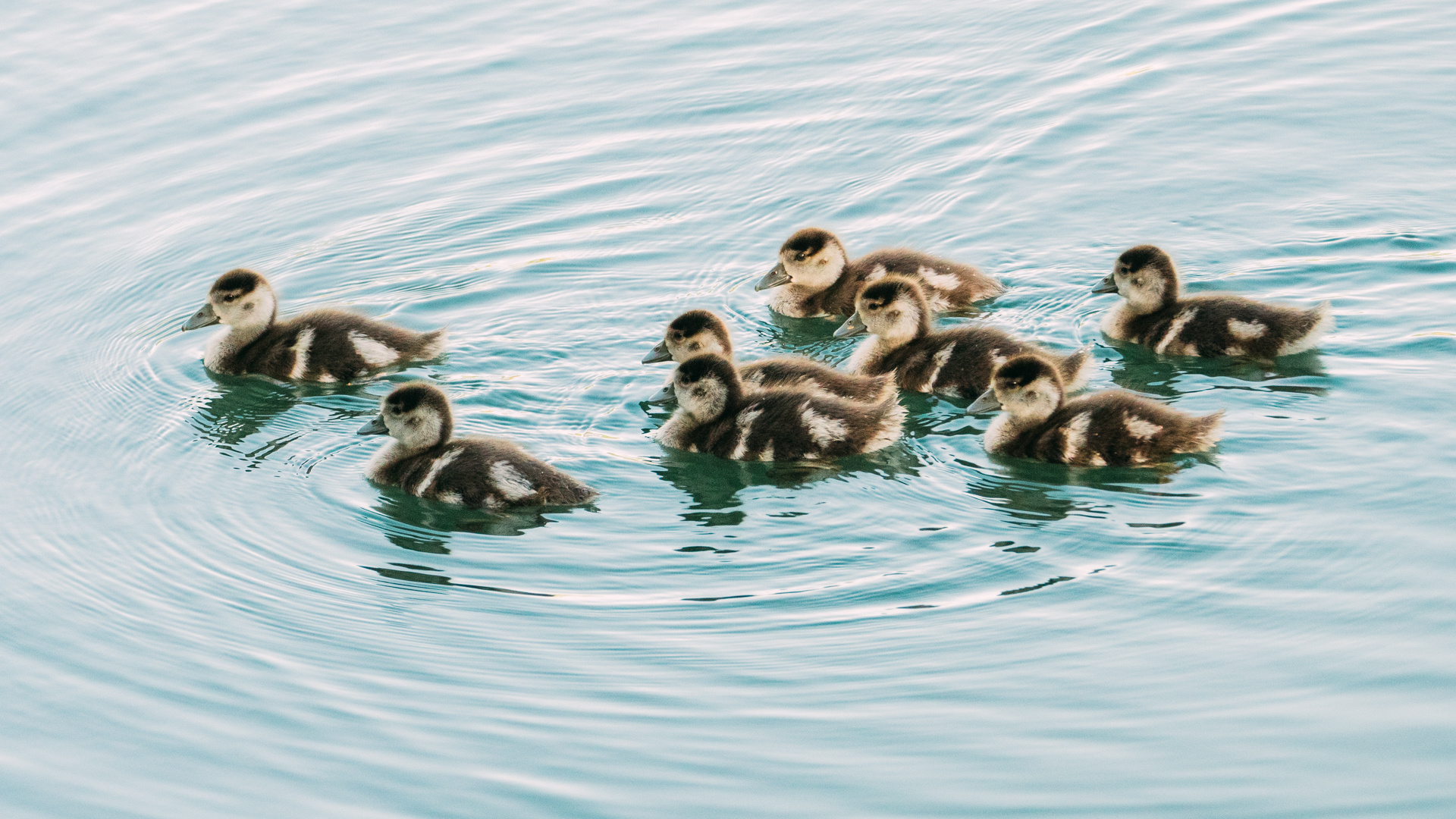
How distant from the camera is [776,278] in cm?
709

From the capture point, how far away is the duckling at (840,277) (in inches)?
271

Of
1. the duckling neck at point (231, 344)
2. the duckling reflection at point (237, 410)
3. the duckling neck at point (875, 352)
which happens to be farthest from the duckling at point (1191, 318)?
the duckling neck at point (231, 344)

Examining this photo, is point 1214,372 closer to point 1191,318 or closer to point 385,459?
point 1191,318

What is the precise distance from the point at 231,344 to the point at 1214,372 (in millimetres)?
3799

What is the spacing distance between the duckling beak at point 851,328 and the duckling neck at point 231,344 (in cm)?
228

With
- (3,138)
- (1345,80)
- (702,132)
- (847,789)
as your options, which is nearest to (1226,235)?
(1345,80)

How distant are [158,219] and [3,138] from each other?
1.45 metres

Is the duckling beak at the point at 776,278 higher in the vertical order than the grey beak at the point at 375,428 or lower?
higher

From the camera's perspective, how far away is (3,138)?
29.5 feet

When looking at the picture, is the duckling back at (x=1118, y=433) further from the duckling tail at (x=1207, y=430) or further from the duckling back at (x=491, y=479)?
the duckling back at (x=491, y=479)

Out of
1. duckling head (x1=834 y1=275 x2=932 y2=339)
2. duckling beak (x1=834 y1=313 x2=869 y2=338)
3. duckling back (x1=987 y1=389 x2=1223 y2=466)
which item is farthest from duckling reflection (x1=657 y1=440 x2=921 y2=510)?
duckling beak (x1=834 y1=313 x2=869 y2=338)

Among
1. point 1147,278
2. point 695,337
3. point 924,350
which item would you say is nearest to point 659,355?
point 695,337

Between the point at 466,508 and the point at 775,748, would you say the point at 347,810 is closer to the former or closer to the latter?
the point at 775,748

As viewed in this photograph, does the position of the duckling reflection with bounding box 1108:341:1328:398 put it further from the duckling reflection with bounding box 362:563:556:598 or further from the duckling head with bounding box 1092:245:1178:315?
the duckling reflection with bounding box 362:563:556:598
